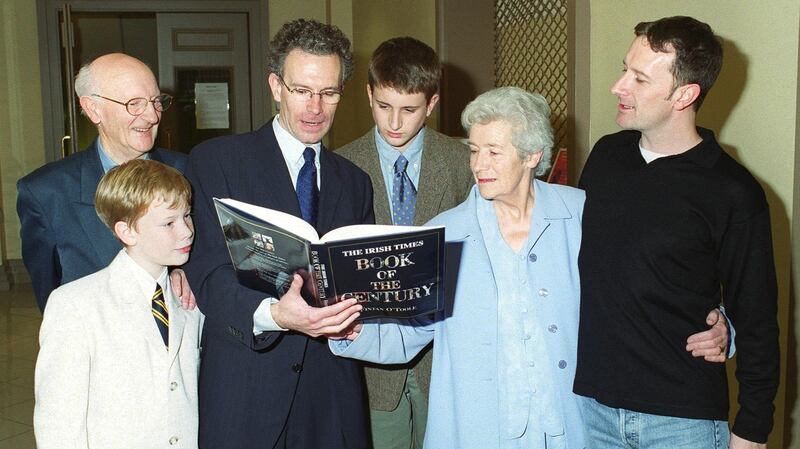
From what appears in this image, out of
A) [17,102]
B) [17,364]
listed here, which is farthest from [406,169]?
[17,102]

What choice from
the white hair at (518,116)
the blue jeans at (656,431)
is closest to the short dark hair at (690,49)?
the white hair at (518,116)

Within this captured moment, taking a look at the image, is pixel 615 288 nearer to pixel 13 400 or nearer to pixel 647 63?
pixel 647 63

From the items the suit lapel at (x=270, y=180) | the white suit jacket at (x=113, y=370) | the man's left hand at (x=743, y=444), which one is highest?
the suit lapel at (x=270, y=180)

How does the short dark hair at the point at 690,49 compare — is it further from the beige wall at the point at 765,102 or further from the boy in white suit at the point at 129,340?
the boy in white suit at the point at 129,340

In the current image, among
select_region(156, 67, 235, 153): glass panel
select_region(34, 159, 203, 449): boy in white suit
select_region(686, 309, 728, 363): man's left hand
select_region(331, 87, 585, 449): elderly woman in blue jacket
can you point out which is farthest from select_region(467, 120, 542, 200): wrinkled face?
select_region(156, 67, 235, 153): glass panel

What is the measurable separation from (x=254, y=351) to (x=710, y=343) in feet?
3.49

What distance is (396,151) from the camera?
2371 mm

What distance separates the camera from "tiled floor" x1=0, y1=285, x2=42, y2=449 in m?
3.95

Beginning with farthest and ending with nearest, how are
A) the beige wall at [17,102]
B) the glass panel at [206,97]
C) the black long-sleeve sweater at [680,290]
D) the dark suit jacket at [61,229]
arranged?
the beige wall at [17,102], the glass panel at [206,97], the dark suit jacket at [61,229], the black long-sleeve sweater at [680,290]

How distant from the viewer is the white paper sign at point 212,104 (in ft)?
23.4

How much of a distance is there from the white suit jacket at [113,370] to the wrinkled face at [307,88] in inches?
21.3

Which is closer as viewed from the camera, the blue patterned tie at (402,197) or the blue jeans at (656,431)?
the blue jeans at (656,431)

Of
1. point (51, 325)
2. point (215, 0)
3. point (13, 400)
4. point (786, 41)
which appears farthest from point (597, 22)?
point (215, 0)

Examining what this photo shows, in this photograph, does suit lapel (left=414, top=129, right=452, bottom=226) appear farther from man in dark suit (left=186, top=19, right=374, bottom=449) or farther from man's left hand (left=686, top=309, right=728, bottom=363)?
man's left hand (left=686, top=309, right=728, bottom=363)
